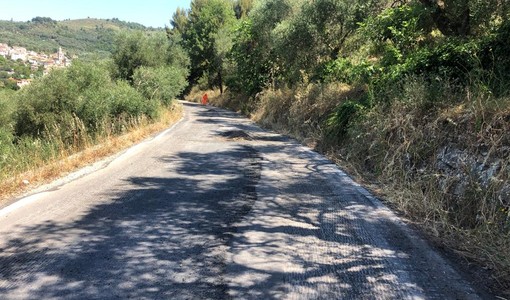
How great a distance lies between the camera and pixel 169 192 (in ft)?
19.9

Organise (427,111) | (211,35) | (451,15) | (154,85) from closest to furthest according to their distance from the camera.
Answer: (427,111) → (451,15) → (154,85) → (211,35)

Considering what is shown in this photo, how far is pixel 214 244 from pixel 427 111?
4.59 meters

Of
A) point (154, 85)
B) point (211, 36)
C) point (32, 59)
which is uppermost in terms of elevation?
point (211, 36)

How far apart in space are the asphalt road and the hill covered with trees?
58cm

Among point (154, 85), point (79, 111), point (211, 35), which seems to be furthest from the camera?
point (211, 35)

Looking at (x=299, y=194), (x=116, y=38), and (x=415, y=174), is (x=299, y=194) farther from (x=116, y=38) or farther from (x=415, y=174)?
(x=116, y=38)

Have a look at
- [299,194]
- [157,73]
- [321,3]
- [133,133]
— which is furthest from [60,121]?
[299,194]

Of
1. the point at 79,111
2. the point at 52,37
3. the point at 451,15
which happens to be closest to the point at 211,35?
the point at 79,111

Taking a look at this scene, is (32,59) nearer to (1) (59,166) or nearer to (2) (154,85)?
(2) (154,85)

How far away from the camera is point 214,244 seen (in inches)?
157

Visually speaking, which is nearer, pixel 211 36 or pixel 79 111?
pixel 79 111

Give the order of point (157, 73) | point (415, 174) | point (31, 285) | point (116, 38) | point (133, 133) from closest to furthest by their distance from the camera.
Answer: point (31, 285), point (415, 174), point (133, 133), point (157, 73), point (116, 38)

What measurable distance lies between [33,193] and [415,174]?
19.2ft

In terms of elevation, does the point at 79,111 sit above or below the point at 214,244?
above
